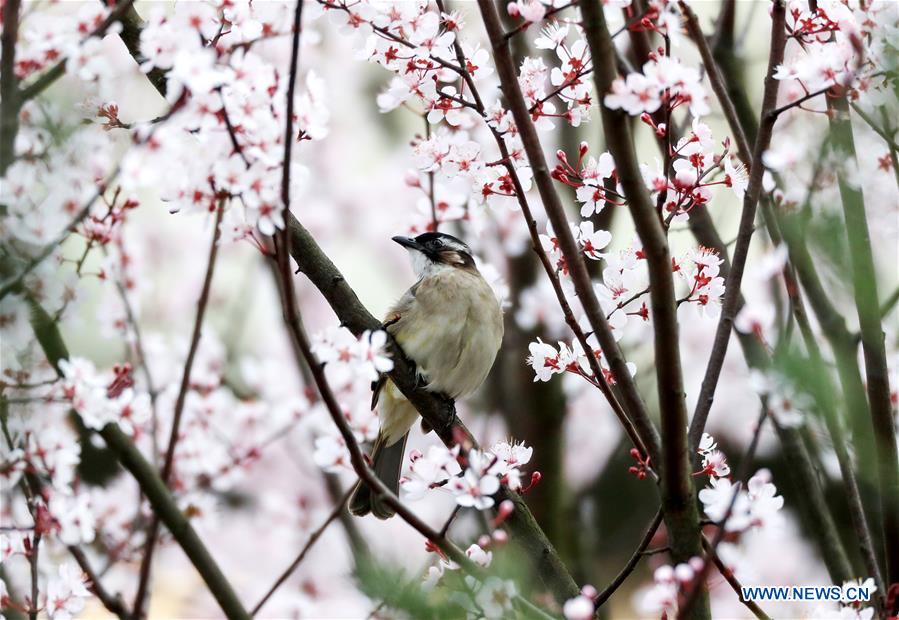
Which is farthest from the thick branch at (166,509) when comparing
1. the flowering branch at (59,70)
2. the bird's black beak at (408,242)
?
Answer: the bird's black beak at (408,242)

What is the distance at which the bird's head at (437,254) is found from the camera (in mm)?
5160

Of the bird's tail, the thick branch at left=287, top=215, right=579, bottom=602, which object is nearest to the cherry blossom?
the thick branch at left=287, top=215, right=579, bottom=602

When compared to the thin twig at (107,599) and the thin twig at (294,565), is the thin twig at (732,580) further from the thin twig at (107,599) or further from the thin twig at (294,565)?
the thin twig at (107,599)

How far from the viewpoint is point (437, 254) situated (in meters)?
5.28

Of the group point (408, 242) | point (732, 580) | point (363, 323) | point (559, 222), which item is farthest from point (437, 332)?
point (732, 580)

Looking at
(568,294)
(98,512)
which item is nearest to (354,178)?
(98,512)

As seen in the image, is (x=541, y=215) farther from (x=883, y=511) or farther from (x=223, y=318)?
(x=883, y=511)

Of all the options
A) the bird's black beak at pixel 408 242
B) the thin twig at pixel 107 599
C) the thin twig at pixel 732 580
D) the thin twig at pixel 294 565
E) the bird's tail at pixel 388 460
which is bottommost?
the thin twig at pixel 732 580

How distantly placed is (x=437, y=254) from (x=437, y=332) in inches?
25.6

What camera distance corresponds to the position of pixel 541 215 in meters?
6.63

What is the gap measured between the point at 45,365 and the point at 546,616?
204 cm

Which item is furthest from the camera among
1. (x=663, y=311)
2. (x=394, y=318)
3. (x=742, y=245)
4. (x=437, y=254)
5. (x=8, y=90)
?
(x=437, y=254)

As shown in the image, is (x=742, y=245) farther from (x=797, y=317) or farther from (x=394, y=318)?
(x=394, y=318)

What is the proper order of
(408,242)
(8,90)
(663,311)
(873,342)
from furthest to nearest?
(408,242)
(873,342)
(8,90)
(663,311)
